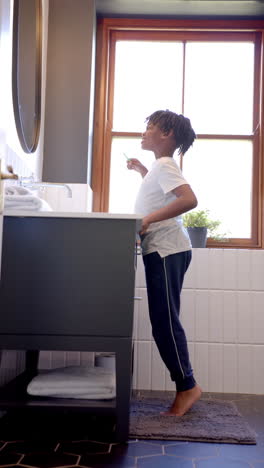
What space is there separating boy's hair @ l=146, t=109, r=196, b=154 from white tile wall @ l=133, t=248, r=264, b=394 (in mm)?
827

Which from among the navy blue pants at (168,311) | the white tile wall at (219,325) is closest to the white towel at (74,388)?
the navy blue pants at (168,311)

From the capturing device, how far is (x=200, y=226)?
3.13 m

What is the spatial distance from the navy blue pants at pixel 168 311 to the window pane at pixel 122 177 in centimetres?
133

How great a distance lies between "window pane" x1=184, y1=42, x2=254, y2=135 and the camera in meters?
3.41

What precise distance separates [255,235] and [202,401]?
4.05ft

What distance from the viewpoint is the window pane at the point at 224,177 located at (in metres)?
3.36

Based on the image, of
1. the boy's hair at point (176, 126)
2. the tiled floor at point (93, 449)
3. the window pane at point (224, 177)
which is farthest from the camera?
the window pane at point (224, 177)

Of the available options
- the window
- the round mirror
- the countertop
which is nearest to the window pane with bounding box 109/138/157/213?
the window

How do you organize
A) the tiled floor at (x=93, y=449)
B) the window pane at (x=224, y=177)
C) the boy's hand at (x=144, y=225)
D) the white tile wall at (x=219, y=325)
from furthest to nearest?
the window pane at (x=224, y=177) < the white tile wall at (x=219, y=325) < the boy's hand at (x=144, y=225) < the tiled floor at (x=93, y=449)

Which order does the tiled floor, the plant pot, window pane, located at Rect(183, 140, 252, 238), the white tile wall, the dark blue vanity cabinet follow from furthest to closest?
window pane, located at Rect(183, 140, 252, 238) → the plant pot → the white tile wall → the dark blue vanity cabinet → the tiled floor

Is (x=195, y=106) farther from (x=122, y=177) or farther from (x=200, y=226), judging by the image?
(x=200, y=226)

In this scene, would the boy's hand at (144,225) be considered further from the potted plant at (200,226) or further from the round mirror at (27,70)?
the potted plant at (200,226)

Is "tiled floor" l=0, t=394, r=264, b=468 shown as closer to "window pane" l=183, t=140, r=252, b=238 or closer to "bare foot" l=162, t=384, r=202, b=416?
"bare foot" l=162, t=384, r=202, b=416

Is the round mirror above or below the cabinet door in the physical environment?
above
